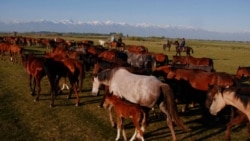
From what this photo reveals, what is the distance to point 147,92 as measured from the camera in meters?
8.80

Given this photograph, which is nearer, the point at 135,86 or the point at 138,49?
the point at 135,86

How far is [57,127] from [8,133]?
59.8 inches

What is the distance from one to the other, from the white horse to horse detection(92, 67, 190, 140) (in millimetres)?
1183

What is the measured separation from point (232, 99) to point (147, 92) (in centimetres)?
242

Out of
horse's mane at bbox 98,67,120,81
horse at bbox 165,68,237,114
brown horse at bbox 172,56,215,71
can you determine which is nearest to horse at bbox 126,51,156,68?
brown horse at bbox 172,56,215,71

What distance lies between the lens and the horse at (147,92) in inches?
340

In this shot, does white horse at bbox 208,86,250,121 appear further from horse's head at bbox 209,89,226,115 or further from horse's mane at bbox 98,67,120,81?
horse's mane at bbox 98,67,120,81

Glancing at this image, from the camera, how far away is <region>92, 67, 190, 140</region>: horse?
863cm

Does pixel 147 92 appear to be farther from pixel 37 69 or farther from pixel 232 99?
pixel 37 69

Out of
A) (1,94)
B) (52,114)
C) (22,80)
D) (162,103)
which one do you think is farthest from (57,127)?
(22,80)

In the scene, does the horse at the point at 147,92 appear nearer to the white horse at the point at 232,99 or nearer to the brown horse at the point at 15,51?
the white horse at the point at 232,99

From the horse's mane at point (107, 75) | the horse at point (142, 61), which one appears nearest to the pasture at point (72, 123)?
the horse's mane at point (107, 75)

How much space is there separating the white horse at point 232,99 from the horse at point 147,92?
3.88 ft

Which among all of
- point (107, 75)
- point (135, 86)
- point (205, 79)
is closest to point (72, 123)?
point (107, 75)
